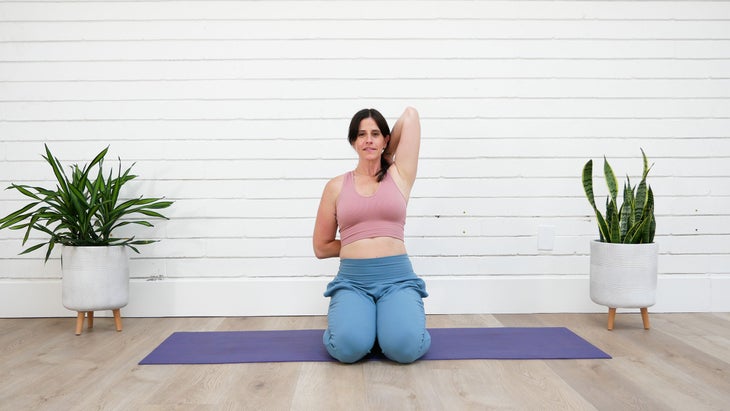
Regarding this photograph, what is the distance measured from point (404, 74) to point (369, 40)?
0.29 meters

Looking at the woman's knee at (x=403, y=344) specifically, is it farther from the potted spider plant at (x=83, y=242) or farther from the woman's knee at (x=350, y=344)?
the potted spider plant at (x=83, y=242)

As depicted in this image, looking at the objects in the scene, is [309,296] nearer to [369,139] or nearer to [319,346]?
[319,346]

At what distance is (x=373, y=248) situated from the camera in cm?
271

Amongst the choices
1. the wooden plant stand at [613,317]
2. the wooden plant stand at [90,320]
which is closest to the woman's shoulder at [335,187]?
the wooden plant stand at [90,320]

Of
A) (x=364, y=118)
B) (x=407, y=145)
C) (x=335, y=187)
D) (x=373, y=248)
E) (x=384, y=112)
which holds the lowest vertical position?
(x=373, y=248)

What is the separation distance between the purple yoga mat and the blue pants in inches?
5.5

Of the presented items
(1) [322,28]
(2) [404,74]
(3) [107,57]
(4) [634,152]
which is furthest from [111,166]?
(4) [634,152]

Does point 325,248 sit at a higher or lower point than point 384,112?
lower

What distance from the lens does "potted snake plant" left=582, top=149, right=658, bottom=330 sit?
119 inches

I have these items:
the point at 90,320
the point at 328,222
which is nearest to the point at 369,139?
the point at 328,222

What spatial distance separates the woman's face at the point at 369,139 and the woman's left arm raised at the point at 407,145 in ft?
0.35

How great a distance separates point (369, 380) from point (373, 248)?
0.63 metres

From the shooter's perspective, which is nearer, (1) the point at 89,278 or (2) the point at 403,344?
(2) the point at 403,344

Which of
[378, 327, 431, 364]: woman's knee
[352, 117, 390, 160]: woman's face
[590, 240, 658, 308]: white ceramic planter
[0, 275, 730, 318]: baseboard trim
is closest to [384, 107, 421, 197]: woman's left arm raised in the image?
[352, 117, 390, 160]: woman's face
